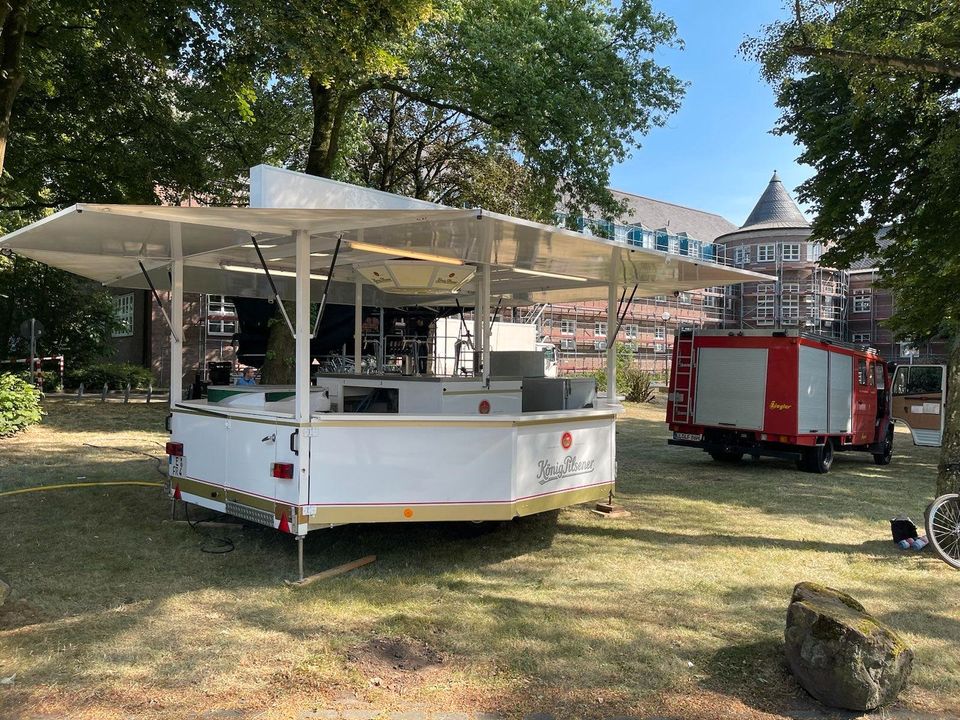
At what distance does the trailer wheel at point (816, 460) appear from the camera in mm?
12820

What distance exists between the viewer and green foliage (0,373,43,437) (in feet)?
43.0

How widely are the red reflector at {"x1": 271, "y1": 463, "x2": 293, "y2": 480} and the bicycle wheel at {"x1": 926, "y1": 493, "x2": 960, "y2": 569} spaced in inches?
A: 216

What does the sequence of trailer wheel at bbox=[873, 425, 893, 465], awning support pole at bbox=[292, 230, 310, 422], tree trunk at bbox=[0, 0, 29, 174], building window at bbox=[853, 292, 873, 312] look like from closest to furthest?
awning support pole at bbox=[292, 230, 310, 422] → tree trunk at bbox=[0, 0, 29, 174] → trailer wheel at bbox=[873, 425, 893, 465] → building window at bbox=[853, 292, 873, 312]

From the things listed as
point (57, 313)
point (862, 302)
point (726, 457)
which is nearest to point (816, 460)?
point (726, 457)

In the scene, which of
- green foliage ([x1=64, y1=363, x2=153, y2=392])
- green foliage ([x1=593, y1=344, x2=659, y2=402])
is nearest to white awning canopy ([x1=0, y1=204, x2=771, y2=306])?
green foliage ([x1=64, y1=363, x2=153, y2=392])

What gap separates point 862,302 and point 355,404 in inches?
2606

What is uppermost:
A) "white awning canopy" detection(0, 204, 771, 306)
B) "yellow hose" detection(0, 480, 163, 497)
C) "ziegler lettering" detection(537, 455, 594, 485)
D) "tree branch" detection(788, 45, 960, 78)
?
"tree branch" detection(788, 45, 960, 78)

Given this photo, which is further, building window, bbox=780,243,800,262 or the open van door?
building window, bbox=780,243,800,262

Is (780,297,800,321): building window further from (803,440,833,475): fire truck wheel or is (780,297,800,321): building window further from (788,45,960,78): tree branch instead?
(788,45,960,78): tree branch

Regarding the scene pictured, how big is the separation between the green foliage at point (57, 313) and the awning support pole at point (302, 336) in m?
20.7

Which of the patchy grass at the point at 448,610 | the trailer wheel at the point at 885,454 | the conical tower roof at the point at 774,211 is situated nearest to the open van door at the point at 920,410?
the trailer wheel at the point at 885,454

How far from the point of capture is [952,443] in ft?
23.0

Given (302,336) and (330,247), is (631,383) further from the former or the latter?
(302,336)

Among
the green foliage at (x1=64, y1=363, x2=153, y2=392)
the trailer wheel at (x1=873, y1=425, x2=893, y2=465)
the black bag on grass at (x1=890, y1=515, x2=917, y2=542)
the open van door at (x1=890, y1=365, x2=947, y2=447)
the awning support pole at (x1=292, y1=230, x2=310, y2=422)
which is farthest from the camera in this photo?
the green foliage at (x1=64, y1=363, x2=153, y2=392)
